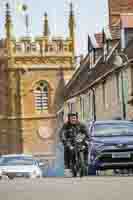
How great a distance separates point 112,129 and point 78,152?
2694 millimetres

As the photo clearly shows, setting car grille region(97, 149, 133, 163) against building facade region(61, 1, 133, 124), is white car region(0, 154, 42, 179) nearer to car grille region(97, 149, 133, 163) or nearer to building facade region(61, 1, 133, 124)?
car grille region(97, 149, 133, 163)

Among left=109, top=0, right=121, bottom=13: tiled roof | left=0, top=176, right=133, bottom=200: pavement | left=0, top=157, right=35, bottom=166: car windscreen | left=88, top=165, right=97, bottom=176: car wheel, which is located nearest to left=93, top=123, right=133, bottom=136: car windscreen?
left=88, top=165, right=97, bottom=176: car wheel

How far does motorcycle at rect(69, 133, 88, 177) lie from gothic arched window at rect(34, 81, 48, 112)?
66688 millimetres

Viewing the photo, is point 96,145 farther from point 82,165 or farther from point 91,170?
point 82,165

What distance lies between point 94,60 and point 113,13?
4.36 metres

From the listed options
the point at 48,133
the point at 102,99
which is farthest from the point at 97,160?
the point at 48,133

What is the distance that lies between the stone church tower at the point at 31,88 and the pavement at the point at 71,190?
68.2 m

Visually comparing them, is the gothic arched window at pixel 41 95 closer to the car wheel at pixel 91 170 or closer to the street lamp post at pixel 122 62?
the street lamp post at pixel 122 62

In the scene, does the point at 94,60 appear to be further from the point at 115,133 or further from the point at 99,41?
the point at 115,133

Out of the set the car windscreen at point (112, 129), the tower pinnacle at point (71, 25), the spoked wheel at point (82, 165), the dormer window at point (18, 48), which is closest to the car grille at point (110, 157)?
the car windscreen at point (112, 129)

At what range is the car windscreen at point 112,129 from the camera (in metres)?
21.0

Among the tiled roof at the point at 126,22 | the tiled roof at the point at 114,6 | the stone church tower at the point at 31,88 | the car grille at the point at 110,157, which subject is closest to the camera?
the car grille at the point at 110,157

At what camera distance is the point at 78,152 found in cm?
1894

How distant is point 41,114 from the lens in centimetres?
8481
